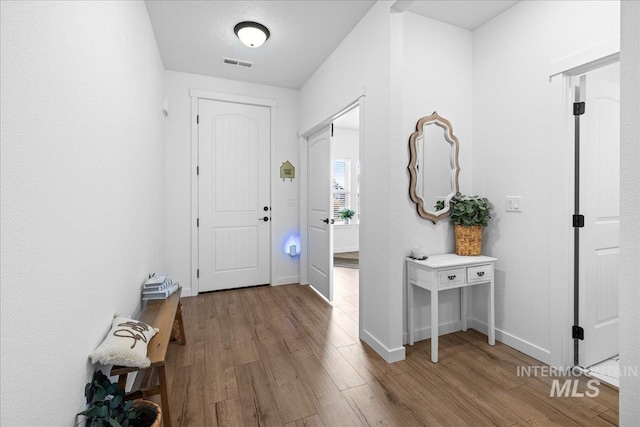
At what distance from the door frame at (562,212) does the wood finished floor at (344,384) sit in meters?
0.30

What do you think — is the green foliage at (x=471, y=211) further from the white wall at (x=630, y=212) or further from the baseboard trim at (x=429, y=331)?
the white wall at (x=630, y=212)

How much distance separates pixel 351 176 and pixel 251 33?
4.75 meters

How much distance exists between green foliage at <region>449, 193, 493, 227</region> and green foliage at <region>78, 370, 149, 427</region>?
2463 millimetres

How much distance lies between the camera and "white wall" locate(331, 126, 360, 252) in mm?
6980

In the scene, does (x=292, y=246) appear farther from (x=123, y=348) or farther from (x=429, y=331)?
(x=123, y=348)

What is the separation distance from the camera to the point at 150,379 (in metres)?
1.93

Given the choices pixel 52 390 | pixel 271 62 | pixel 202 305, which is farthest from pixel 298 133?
pixel 52 390

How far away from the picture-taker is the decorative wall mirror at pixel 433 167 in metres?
2.48

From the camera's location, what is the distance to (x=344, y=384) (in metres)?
1.90

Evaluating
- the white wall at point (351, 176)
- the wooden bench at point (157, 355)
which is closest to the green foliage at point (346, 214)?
the white wall at point (351, 176)

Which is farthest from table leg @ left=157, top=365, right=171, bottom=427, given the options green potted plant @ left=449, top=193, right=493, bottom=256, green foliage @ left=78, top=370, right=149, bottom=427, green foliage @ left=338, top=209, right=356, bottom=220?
green foliage @ left=338, top=209, right=356, bottom=220

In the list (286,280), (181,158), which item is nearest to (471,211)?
(286,280)

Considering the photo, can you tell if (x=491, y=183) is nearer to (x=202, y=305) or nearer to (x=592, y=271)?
(x=592, y=271)

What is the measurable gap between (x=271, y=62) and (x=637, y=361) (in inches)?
144
